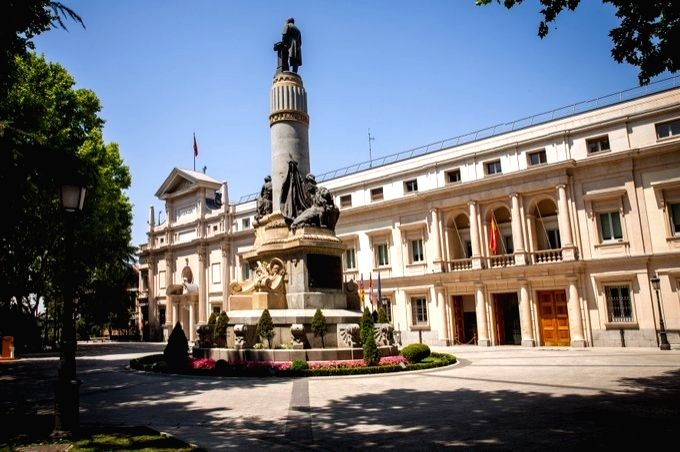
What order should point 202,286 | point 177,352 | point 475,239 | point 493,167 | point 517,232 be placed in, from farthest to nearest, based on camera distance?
point 202,286 < point 493,167 < point 475,239 < point 517,232 < point 177,352

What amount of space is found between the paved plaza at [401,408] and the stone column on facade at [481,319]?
16.4 m

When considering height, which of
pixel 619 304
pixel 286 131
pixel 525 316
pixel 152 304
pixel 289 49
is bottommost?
pixel 525 316

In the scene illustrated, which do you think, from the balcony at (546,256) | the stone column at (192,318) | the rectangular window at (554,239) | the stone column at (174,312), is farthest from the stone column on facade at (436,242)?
the stone column at (174,312)

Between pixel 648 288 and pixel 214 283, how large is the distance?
134ft

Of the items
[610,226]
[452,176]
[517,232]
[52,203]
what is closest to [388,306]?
[452,176]

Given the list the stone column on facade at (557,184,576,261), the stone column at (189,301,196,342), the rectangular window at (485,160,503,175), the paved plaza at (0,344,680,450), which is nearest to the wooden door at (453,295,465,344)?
the stone column on facade at (557,184,576,261)

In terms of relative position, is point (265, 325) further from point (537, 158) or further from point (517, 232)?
point (537, 158)

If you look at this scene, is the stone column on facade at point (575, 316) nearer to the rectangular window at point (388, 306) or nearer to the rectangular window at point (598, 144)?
the rectangular window at point (598, 144)

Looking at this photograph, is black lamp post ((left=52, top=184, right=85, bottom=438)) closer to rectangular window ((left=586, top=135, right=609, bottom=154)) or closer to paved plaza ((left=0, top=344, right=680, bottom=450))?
paved plaza ((left=0, top=344, right=680, bottom=450))

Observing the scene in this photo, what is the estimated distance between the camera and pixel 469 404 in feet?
33.8

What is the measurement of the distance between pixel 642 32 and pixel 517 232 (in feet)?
78.5

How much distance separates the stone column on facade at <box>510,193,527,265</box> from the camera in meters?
32.1

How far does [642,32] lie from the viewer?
9.57 m

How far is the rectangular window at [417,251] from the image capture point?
37781mm
